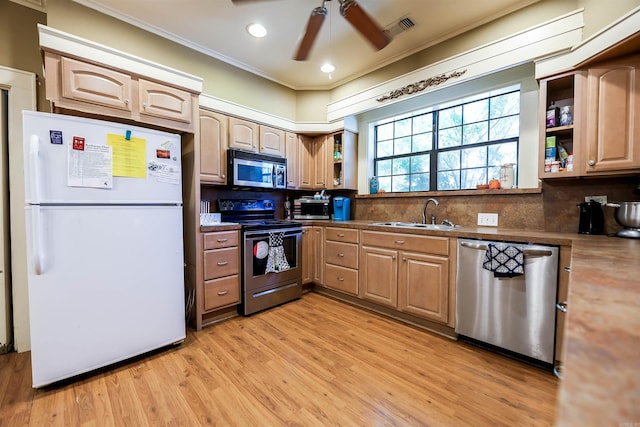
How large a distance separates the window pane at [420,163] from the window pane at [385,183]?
1.19 ft

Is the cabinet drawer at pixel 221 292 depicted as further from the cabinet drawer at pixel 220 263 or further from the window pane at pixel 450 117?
the window pane at pixel 450 117

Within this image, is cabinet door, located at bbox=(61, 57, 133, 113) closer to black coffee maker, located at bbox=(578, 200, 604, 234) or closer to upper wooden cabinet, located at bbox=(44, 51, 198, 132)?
upper wooden cabinet, located at bbox=(44, 51, 198, 132)

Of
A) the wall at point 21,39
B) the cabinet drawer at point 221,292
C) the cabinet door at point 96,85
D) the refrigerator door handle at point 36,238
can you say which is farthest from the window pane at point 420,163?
the wall at point 21,39

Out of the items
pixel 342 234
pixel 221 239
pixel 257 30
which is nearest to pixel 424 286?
pixel 342 234

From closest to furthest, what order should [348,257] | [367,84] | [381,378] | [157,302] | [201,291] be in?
[381,378], [157,302], [201,291], [348,257], [367,84]

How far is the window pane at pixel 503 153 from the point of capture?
104 inches

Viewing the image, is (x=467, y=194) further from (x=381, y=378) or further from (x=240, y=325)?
(x=240, y=325)

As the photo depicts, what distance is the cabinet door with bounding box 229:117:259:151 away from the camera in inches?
119

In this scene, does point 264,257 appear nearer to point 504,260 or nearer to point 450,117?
point 504,260

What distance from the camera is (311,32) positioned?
1924 mm

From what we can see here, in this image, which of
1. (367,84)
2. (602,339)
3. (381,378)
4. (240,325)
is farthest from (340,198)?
(602,339)

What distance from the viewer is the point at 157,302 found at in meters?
2.03

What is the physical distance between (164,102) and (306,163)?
6.35 feet

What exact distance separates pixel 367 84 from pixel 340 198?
147cm
